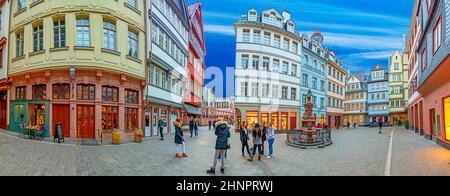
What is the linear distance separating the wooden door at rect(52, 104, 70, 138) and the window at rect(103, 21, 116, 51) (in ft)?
10.5

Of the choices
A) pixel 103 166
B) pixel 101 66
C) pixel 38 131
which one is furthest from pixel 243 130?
pixel 38 131

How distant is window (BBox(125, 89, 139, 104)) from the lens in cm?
1447

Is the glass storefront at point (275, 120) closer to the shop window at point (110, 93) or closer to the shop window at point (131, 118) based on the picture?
the shop window at point (131, 118)

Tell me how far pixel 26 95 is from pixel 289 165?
948 centimetres

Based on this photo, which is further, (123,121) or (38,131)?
(123,121)

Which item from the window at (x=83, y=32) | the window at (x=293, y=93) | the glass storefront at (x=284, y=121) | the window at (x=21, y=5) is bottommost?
the glass storefront at (x=284, y=121)

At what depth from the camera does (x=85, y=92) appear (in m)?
10.6

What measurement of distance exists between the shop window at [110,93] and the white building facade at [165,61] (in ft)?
12.5

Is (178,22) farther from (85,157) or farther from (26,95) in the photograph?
(85,157)

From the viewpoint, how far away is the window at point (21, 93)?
9.23 m

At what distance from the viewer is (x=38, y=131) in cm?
916

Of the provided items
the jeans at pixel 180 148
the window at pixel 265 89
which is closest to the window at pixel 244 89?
the window at pixel 265 89

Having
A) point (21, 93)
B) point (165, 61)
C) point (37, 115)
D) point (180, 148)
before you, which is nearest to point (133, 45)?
point (21, 93)

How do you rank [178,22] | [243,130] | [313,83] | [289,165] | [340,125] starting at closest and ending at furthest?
[289,165] < [243,130] < [178,22] < [313,83] < [340,125]
